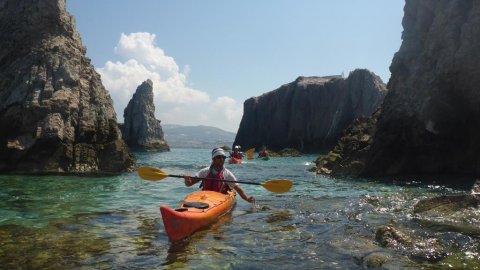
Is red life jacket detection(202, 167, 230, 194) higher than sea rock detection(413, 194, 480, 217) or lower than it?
higher

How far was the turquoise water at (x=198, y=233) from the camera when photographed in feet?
22.4

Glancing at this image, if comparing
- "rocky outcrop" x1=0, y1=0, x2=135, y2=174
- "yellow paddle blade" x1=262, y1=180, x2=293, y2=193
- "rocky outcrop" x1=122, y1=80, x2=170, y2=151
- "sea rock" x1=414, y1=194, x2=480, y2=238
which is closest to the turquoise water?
"sea rock" x1=414, y1=194, x2=480, y2=238

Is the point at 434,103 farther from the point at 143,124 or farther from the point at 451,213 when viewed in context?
the point at 143,124

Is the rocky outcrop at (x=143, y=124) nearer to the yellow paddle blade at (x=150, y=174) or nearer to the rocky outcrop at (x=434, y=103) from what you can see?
the rocky outcrop at (x=434, y=103)

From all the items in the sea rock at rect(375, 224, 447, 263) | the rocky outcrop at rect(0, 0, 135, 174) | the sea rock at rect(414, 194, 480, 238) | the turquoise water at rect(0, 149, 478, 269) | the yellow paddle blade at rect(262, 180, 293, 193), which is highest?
the rocky outcrop at rect(0, 0, 135, 174)

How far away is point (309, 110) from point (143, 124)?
35.7m

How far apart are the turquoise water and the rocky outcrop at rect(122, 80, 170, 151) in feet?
242

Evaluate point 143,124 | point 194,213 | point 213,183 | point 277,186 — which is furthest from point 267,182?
point 143,124

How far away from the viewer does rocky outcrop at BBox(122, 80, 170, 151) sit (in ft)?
292

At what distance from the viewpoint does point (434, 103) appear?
70.6 ft

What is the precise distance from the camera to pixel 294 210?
40.0ft

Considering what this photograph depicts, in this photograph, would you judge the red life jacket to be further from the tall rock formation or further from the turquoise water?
the tall rock formation

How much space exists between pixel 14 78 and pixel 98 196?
1286 cm

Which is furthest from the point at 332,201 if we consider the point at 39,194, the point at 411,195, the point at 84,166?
the point at 84,166
